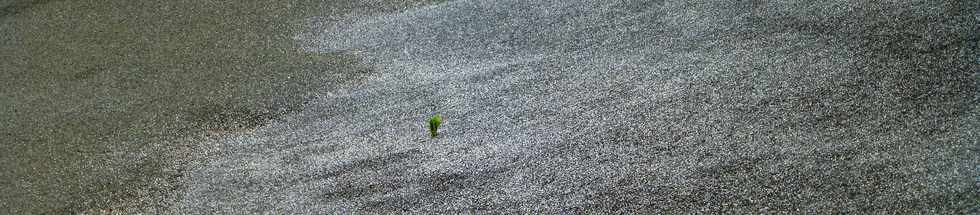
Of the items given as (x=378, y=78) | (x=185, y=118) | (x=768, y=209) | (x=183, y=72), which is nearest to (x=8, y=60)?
(x=183, y=72)

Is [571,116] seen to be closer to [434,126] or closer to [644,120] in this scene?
[644,120]

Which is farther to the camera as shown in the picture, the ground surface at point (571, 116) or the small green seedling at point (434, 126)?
the small green seedling at point (434, 126)

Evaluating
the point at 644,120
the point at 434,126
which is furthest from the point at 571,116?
the point at 434,126

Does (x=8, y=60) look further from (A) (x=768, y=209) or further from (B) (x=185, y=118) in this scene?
(A) (x=768, y=209)

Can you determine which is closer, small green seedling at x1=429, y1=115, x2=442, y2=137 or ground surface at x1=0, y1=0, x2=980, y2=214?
ground surface at x1=0, y1=0, x2=980, y2=214

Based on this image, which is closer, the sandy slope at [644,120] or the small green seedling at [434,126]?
the sandy slope at [644,120]

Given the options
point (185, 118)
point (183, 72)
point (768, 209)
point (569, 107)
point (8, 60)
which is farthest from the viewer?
point (8, 60)

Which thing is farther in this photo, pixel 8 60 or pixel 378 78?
pixel 8 60
